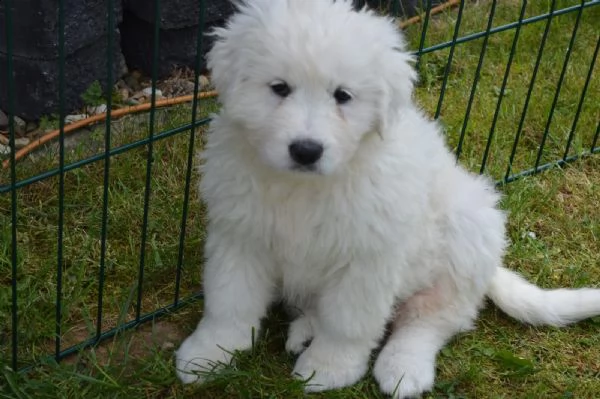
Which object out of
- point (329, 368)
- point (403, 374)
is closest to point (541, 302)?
point (403, 374)

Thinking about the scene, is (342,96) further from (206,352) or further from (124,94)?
(124,94)

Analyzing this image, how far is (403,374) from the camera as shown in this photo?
309 centimetres

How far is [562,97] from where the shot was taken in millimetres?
4945

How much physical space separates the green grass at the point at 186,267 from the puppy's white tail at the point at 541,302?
66 millimetres

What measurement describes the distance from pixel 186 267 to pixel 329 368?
0.81 meters

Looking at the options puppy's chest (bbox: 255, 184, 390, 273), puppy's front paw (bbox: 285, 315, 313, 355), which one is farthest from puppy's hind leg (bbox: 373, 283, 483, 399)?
puppy's chest (bbox: 255, 184, 390, 273)

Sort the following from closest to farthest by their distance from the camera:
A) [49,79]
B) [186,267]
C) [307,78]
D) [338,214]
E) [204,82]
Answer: [307,78] < [338,214] < [186,267] < [49,79] < [204,82]

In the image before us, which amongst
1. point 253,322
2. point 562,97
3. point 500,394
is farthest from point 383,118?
point 562,97

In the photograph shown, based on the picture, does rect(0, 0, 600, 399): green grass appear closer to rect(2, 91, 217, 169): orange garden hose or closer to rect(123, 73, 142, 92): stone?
rect(2, 91, 217, 169): orange garden hose

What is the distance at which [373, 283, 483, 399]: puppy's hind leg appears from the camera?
3.09m

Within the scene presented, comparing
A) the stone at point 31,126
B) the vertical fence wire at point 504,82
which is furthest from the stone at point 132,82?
the vertical fence wire at point 504,82

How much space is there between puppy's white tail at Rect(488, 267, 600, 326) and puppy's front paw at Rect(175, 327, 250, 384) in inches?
37.8

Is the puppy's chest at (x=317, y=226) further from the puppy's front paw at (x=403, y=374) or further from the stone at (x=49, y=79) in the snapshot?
the stone at (x=49, y=79)

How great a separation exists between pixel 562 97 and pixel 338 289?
2.49 metres
